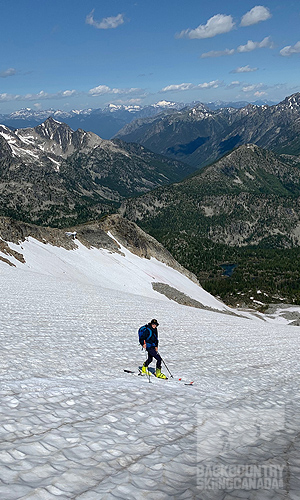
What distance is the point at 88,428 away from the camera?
9281 mm

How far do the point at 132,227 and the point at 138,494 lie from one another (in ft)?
349

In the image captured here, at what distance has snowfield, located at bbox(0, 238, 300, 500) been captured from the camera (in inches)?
281

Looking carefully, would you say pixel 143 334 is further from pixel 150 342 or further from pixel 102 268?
pixel 102 268

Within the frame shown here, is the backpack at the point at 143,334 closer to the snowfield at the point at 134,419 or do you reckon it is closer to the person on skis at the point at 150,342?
the person on skis at the point at 150,342

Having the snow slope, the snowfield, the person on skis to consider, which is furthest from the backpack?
the snow slope

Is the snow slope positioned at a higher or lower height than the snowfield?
lower

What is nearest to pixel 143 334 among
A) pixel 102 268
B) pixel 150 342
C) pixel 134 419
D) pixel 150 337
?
pixel 150 337

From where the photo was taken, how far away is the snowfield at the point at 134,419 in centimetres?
714

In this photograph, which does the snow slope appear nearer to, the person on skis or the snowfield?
the snowfield

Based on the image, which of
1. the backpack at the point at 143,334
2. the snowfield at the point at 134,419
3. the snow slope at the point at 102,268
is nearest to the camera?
the snowfield at the point at 134,419

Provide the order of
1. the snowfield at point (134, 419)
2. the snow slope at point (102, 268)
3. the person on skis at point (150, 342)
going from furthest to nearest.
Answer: the snow slope at point (102, 268), the person on skis at point (150, 342), the snowfield at point (134, 419)

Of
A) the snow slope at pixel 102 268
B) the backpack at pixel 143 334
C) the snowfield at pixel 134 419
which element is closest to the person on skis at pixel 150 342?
the backpack at pixel 143 334

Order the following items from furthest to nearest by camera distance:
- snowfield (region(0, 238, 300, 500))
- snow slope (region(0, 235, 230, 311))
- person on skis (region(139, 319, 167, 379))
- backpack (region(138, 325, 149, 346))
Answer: snow slope (region(0, 235, 230, 311)), backpack (region(138, 325, 149, 346)), person on skis (region(139, 319, 167, 379)), snowfield (region(0, 238, 300, 500))

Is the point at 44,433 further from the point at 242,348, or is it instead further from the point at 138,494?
the point at 242,348
